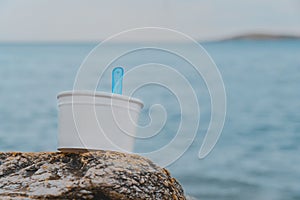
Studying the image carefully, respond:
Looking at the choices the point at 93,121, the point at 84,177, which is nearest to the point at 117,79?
the point at 93,121

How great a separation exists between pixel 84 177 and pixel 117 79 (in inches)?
15.3

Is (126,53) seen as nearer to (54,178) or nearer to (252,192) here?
(54,178)

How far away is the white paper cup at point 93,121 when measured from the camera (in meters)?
1.75

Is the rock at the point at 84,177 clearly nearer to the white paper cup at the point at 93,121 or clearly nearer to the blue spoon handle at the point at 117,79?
the white paper cup at the point at 93,121

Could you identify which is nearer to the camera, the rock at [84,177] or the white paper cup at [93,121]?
the rock at [84,177]

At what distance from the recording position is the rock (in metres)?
1.58

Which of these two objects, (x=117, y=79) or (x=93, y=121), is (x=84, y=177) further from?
(x=117, y=79)

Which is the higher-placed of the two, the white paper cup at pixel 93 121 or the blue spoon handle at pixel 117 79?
the blue spoon handle at pixel 117 79

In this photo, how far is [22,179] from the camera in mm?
1646

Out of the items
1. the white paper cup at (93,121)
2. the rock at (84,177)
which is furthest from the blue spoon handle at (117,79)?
the rock at (84,177)

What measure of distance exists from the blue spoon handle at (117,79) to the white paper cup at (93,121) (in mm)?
75

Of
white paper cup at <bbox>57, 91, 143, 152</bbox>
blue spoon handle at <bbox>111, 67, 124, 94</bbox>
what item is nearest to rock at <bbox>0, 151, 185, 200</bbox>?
white paper cup at <bbox>57, 91, 143, 152</bbox>

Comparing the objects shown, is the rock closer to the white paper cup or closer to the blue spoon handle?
the white paper cup

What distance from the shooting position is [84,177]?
1.60m
